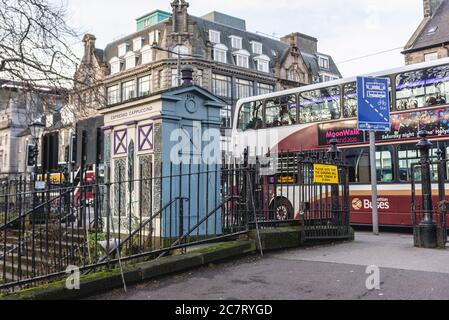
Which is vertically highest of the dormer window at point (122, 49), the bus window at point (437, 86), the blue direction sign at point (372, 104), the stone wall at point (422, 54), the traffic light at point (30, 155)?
the dormer window at point (122, 49)

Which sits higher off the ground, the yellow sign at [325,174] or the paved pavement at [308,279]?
the yellow sign at [325,174]

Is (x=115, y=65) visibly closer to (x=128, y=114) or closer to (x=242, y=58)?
(x=242, y=58)

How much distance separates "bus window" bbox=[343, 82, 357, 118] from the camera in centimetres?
1510

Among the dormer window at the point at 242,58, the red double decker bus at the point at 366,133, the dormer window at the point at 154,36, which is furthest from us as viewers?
the dormer window at the point at 242,58

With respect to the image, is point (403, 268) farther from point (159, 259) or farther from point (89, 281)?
point (89, 281)

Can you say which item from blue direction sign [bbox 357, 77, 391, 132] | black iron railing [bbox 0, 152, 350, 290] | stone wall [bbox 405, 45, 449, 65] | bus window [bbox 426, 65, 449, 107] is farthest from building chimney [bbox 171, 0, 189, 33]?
black iron railing [bbox 0, 152, 350, 290]

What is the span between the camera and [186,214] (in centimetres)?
849

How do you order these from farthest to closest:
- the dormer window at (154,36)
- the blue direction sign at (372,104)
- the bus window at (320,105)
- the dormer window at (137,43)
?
the dormer window at (137,43) < the dormer window at (154,36) < the bus window at (320,105) < the blue direction sign at (372,104)

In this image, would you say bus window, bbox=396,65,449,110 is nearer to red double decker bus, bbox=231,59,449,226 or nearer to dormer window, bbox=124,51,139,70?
red double decker bus, bbox=231,59,449,226

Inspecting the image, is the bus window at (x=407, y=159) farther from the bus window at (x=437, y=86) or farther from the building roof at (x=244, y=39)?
the building roof at (x=244, y=39)

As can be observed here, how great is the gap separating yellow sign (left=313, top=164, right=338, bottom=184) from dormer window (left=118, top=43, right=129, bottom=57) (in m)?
45.6

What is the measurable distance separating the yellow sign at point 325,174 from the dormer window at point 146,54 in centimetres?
3970

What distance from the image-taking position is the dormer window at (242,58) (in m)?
50.3

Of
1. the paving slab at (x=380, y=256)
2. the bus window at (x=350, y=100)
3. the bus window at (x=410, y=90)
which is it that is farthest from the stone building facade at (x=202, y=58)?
the paving slab at (x=380, y=256)
